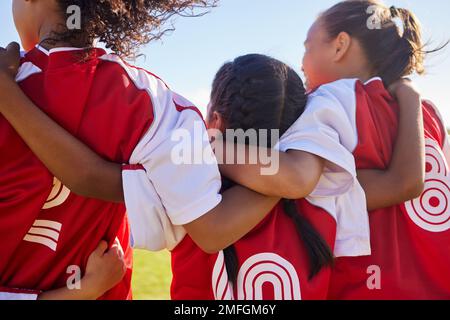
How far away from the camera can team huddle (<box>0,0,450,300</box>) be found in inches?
46.3

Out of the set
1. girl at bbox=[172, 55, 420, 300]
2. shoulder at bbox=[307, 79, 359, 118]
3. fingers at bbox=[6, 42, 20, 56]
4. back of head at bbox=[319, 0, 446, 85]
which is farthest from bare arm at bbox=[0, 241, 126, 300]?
back of head at bbox=[319, 0, 446, 85]

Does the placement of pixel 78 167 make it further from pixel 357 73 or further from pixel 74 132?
pixel 357 73

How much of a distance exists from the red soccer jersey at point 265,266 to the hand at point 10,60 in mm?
600

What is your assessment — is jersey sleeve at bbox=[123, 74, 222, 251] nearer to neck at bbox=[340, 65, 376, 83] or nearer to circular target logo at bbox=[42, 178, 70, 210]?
circular target logo at bbox=[42, 178, 70, 210]

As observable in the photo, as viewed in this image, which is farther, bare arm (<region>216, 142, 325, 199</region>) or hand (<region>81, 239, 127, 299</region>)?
hand (<region>81, 239, 127, 299</region>)

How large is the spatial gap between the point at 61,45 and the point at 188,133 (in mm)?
430

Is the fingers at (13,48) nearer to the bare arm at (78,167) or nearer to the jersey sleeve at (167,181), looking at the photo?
the bare arm at (78,167)

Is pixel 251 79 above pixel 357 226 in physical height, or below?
above

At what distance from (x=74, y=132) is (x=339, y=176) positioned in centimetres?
68

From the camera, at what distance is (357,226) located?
1.33 metres

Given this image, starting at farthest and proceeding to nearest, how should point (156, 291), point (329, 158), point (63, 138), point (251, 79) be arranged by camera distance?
point (156, 291) < point (251, 79) < point (329, 158) < point (63, 138)
